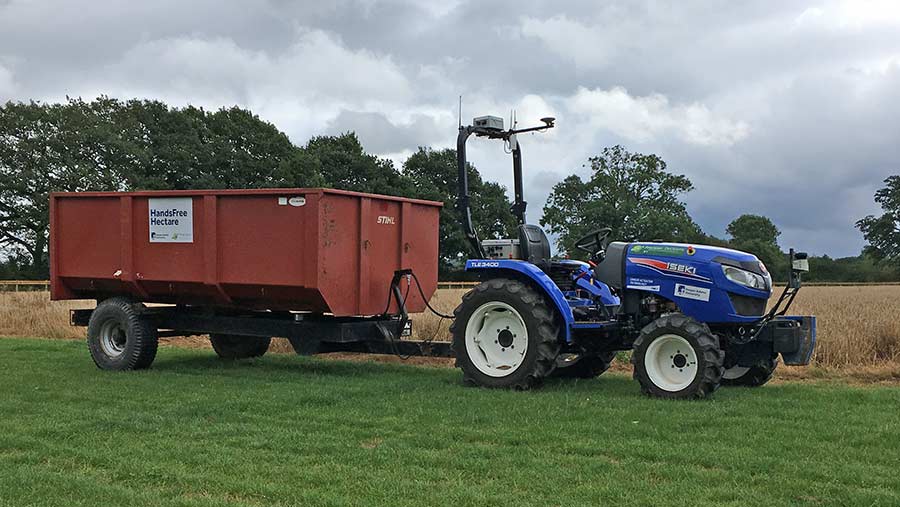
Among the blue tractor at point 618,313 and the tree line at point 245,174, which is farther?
the tree line at point 245,174

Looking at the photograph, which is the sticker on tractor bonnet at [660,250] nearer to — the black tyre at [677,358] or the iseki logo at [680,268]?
the iseki logo at [680,268]

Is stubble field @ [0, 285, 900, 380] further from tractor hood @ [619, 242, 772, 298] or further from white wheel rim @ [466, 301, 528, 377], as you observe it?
white wheel rim @ [466, 301, 528, 377]

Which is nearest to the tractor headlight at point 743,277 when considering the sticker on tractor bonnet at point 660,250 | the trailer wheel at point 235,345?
the sticker on tractor bonnet at point 660,250

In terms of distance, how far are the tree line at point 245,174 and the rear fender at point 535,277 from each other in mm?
23056

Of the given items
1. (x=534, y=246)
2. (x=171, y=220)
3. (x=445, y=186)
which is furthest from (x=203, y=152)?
(x=534, y=246)

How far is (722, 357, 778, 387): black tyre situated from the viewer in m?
8.92

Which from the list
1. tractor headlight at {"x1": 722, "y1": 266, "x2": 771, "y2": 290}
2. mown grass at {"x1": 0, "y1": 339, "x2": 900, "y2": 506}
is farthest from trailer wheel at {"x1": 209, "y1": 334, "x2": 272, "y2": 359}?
tractor headlight at {"x1": 722, "y1": 266, "x2": 771, "y2": 290}

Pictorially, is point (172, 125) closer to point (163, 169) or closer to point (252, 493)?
point (163, 169)

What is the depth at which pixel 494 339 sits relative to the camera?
9117 mm

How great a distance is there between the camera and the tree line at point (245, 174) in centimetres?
4050

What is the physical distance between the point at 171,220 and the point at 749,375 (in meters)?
7.02

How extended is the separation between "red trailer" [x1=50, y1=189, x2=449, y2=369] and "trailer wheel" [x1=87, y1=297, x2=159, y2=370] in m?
0.01

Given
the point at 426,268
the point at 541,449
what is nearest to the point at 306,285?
the point at 426,268

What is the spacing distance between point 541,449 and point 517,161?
440 cm
